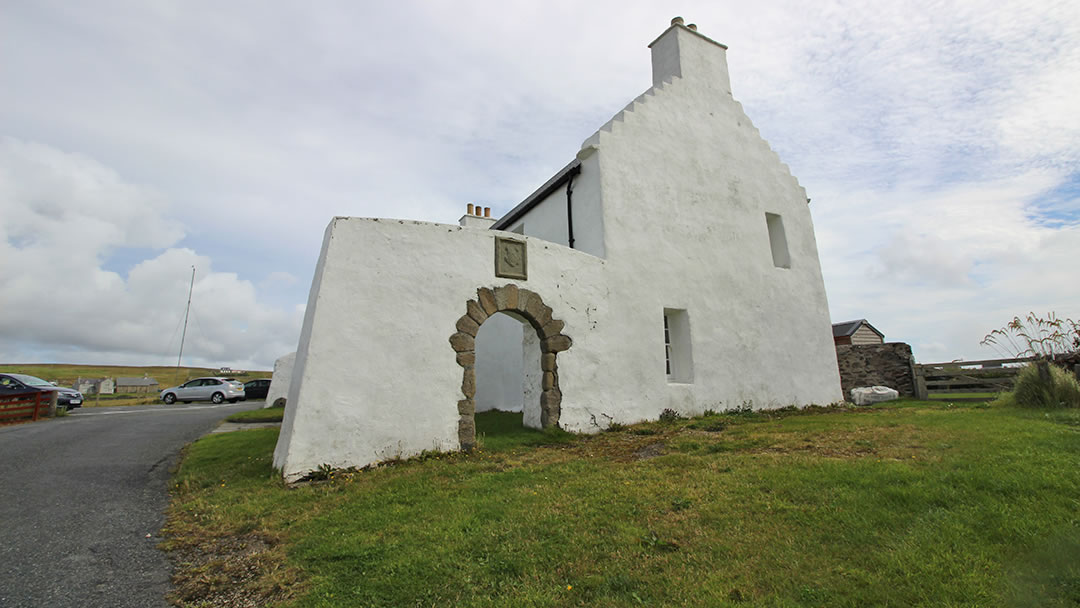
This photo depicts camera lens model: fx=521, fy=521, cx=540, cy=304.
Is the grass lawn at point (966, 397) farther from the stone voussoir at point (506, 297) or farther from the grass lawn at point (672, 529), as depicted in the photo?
the stone voussoir at point (506, 297)

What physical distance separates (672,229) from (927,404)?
7507 mm

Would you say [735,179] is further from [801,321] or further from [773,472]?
[773,472]

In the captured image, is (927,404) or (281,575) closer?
(281,575)

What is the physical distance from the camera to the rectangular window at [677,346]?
11570 mm

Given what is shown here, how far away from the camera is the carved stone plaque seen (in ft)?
29.8

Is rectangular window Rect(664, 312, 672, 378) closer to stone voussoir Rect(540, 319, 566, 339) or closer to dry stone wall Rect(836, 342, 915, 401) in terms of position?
stone voussoir Rect(540, 319, 566, 339)

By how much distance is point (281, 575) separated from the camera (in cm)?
389

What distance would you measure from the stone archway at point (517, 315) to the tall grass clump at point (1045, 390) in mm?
8374

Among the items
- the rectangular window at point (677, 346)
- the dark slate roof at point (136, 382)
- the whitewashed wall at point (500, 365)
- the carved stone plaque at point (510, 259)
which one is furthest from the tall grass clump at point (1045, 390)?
the dark slate roof at point (136, 382)

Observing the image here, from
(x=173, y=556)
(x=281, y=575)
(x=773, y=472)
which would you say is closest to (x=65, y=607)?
(x=173, y=556)

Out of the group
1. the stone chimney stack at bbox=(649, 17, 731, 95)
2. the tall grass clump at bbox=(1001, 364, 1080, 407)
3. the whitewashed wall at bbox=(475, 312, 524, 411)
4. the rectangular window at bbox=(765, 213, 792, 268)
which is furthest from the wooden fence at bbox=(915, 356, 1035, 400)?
the whitewashed wall at bbox=(475, 312, 524, 411)

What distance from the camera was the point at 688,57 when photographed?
13922 mm

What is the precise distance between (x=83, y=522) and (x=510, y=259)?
6440mm

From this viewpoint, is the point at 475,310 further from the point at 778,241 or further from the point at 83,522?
the point at 778,241
